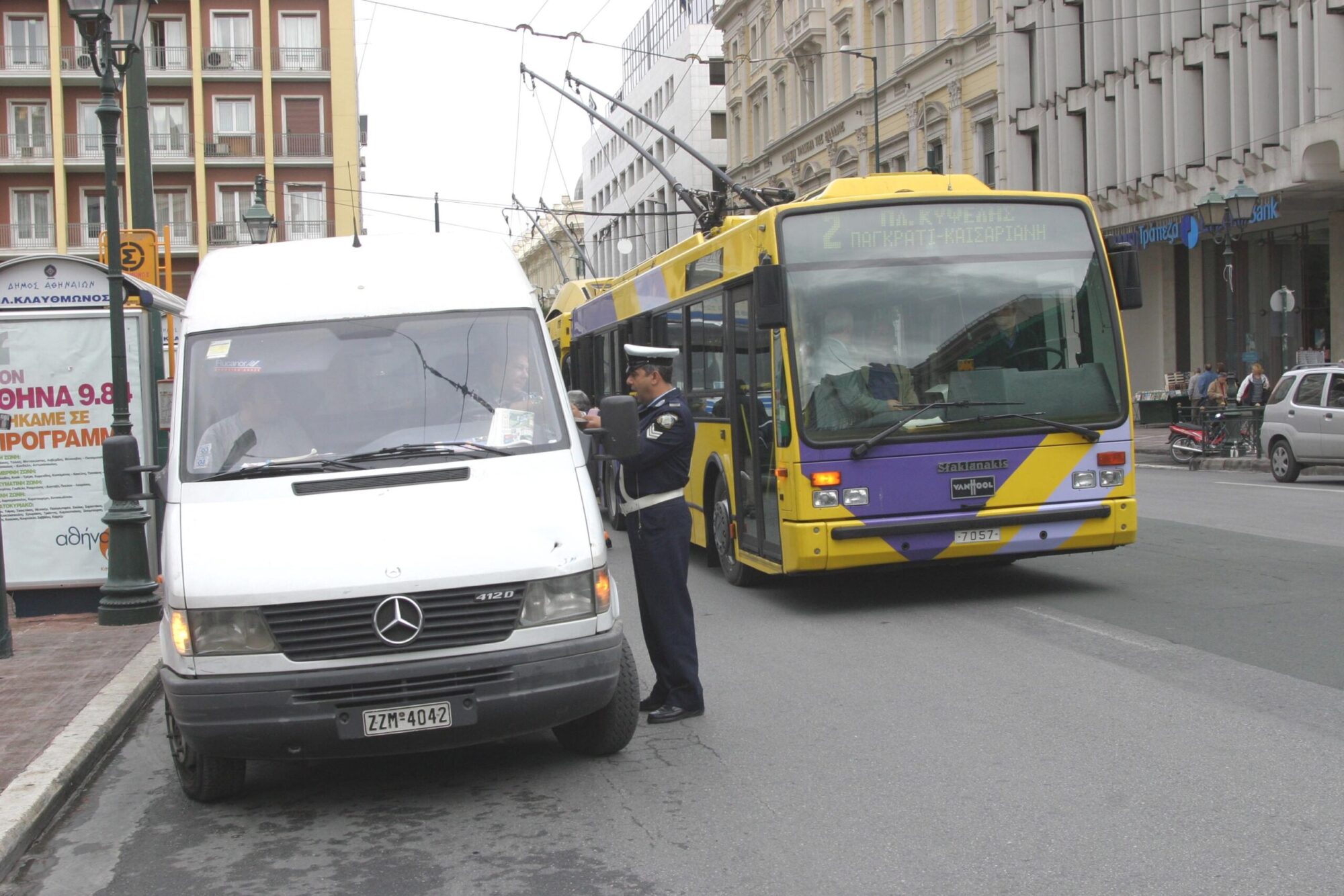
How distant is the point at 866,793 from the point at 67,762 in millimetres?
3524

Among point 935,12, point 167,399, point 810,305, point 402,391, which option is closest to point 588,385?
point 167,399

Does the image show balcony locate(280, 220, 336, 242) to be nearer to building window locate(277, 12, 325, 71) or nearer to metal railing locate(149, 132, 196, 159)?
metal railing locate(149, 132, 196, 159)

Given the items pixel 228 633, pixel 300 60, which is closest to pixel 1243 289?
pixel 228 633

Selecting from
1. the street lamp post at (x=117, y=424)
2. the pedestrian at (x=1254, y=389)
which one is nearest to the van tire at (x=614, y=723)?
the street lamp post at (x=117, y=424)

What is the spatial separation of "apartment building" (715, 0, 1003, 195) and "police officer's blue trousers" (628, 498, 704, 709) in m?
33.0

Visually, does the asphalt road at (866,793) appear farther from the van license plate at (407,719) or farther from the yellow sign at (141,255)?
the yellow sign at (141,255)

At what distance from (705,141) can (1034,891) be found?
2860 inches

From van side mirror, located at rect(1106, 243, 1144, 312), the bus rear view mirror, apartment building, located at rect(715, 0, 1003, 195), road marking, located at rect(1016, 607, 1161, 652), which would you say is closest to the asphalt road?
road marking, located at rect(1016, 607, 1161, 652)

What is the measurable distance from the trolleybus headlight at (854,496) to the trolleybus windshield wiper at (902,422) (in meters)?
0.23

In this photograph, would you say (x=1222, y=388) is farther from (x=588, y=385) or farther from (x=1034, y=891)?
(x=1034, y=891)

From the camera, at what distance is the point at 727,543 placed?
1218 centimetres

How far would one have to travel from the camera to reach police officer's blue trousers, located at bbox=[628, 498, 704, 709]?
7066 mm

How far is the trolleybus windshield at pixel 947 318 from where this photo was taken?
32.9 ft

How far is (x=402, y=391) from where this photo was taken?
21.2ft
